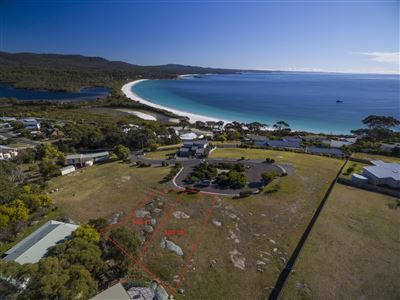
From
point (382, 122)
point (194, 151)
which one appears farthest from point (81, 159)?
point (382, 122)

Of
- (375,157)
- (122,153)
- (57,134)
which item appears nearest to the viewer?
(122,153)

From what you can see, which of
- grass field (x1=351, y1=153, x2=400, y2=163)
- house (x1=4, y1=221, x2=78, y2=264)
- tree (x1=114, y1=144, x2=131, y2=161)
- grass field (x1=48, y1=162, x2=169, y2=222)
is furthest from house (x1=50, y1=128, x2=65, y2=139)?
grass field (x1=351, y1=153, x2=400, y2=163)

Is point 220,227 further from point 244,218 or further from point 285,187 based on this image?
point 285,187

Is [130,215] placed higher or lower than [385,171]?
lower

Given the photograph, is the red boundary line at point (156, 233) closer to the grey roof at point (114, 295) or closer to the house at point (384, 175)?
the grey roof at point (114, 295)

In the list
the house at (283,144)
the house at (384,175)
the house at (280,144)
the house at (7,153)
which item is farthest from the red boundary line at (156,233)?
the house at (7,153)

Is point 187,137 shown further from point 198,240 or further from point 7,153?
point 198,240

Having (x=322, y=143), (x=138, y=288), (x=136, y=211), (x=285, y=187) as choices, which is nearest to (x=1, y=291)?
(x=138, y=288)
